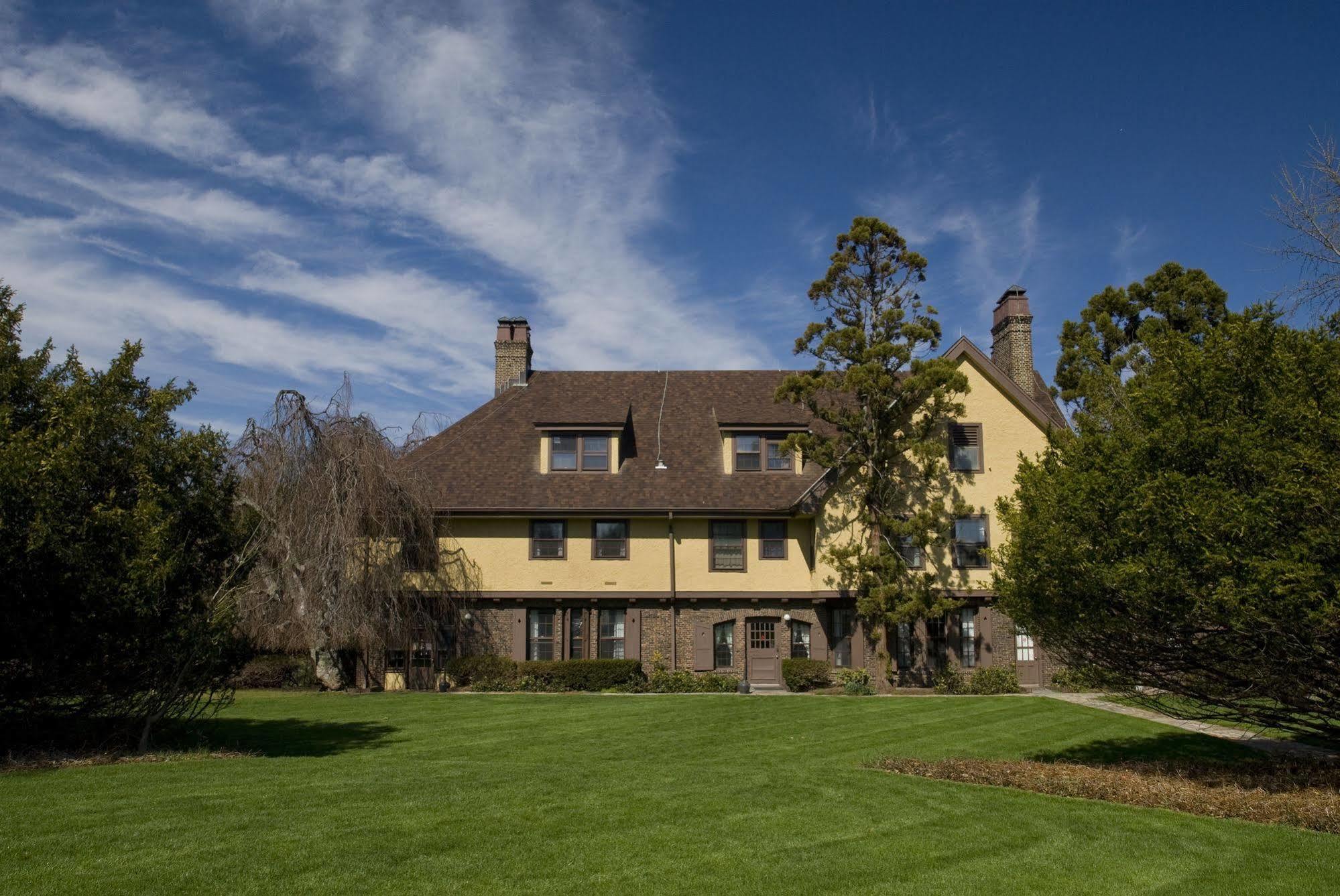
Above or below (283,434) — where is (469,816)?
below

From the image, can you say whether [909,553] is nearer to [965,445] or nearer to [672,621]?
[965,445]

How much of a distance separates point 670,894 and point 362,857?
8.75 feet

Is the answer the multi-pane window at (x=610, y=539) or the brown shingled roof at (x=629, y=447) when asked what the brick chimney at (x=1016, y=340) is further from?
the multi-pane window at (x=610, y=539)

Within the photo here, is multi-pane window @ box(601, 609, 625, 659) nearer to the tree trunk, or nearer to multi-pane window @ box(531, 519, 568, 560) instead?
multi-pane window @ box(531, 519, 568, 560)

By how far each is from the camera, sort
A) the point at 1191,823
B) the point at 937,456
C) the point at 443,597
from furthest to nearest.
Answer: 1. the point at 443,597
2. the point at 937,456
3. the point at 1191,823

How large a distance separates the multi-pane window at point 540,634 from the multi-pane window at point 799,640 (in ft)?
22.2

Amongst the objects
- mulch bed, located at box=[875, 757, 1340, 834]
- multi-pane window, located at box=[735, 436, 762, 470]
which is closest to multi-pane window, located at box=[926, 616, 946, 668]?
multi-pane window, located at box=[735, 436, 762, 470]

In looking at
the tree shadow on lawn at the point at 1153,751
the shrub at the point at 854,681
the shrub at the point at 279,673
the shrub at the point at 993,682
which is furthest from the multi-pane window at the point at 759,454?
the shrub at the point at 279,673

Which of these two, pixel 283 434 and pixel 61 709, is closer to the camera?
pixel 61 709

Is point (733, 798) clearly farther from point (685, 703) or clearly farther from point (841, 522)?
point (841, 522)

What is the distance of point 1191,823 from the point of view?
10438 millimetres

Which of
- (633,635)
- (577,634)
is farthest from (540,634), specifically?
(633,635)

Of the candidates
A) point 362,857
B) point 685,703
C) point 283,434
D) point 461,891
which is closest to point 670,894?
point 461,891

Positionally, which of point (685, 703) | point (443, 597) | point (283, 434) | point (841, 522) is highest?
point (283, 434)
